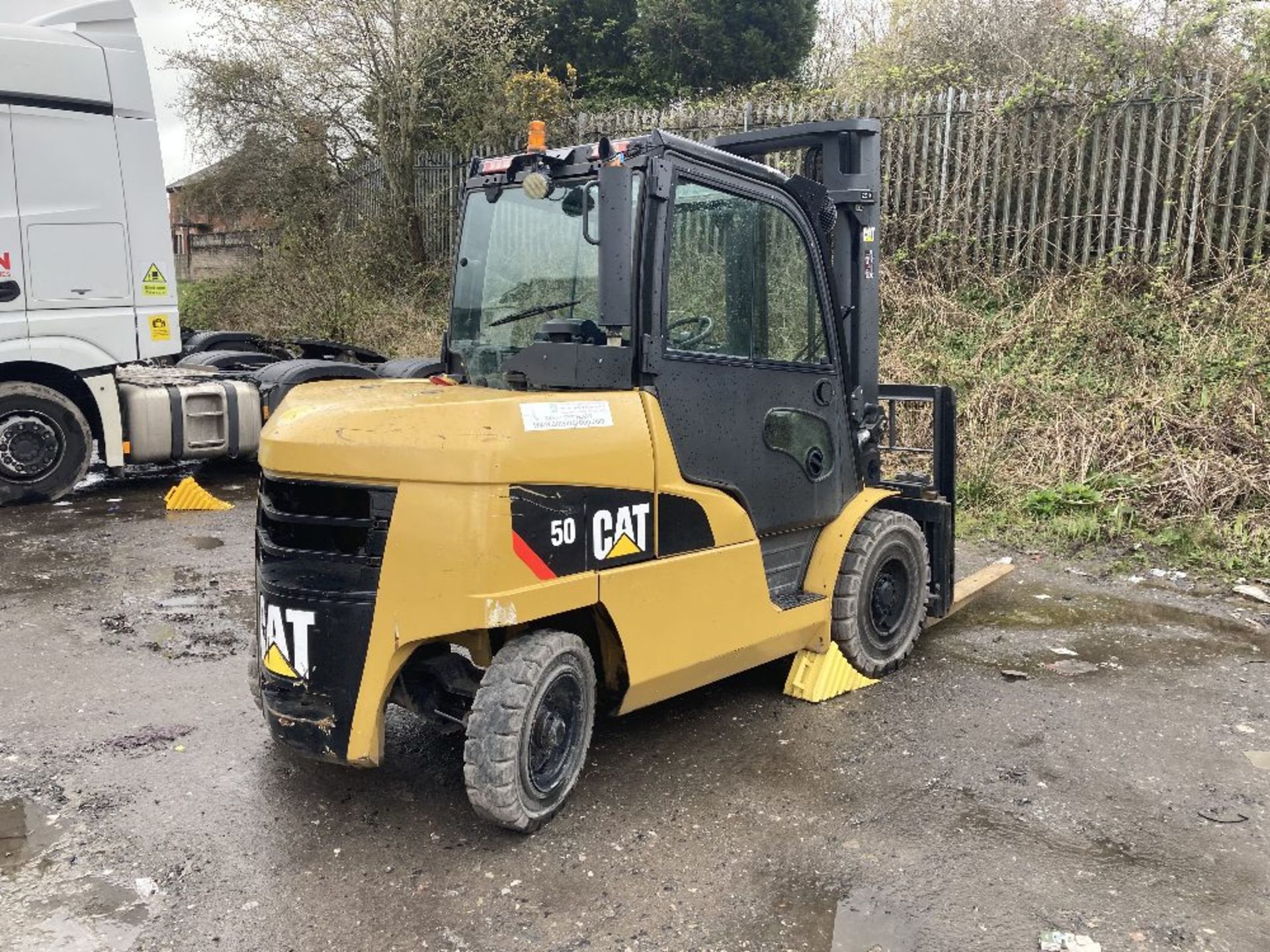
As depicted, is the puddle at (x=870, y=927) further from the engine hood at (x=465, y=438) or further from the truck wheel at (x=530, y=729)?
the engine hood at (x=465, y=438)

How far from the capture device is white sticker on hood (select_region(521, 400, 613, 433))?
11.6ft

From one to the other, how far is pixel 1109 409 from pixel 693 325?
5.55m

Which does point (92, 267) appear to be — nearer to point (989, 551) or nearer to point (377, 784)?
point (377, 784)

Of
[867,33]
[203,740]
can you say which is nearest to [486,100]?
[867,33]

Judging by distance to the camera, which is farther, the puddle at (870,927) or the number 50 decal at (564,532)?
the number 50 decal at (564,532)

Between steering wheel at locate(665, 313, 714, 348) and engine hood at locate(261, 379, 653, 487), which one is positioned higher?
steering wheel at locate(665, 313, 714, 348)

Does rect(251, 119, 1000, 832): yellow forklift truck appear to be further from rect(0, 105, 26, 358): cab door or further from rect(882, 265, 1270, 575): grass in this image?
rect(0, 105, 26, 358): cab door

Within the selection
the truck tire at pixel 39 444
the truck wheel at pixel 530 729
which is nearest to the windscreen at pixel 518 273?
the truck wheel at pixel 530 729

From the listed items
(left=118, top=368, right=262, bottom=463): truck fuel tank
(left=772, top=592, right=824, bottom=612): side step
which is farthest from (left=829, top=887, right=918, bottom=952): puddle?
(left=118, top=368, right=262, bottom=463): truck fuel tank

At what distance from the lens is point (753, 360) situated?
4383 mm

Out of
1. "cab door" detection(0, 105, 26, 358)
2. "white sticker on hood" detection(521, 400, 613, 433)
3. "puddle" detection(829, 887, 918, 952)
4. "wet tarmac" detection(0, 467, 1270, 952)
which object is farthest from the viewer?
"cab door" detection(0, 105, 26, 358)

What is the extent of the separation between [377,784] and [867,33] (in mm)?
18787

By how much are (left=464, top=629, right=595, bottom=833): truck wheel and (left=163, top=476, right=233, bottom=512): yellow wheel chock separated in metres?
6.13

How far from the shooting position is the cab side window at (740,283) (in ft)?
13.4
